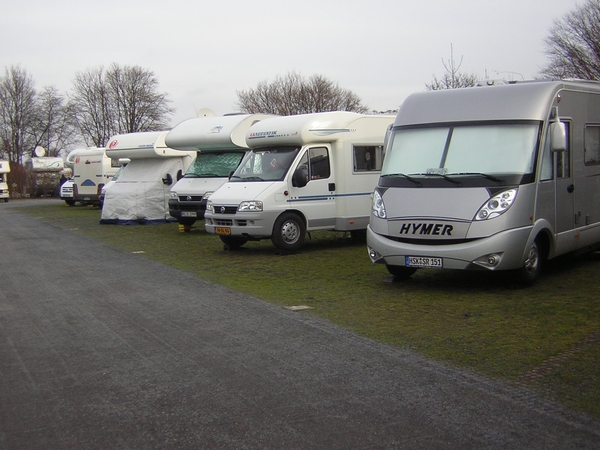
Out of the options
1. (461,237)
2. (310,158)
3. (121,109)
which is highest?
(121,109)

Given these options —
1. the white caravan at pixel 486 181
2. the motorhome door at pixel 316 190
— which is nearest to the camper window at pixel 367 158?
the motorhome door at pixel 316 190

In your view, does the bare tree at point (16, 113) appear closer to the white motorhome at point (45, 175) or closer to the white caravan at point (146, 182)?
the white motorhome at point (45, 175)

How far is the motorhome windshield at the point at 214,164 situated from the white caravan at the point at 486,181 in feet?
30.6

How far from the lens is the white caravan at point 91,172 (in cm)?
3502

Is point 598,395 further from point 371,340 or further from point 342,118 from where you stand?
point 342,118

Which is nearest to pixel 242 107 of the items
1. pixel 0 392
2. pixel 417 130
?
pixel 417 130

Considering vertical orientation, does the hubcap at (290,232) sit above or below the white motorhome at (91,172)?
below

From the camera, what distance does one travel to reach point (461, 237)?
964 cm

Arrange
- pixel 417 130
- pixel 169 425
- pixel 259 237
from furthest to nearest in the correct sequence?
1. pixel 259 237
2. pixel 417 130
3. pixel 169 425

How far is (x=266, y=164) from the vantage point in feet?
52.1

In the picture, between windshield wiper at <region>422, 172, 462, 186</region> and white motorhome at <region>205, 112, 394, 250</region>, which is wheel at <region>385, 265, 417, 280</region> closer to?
windshield wiper at <region>422, 172, 462, 186</region>

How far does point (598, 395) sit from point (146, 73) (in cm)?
6763

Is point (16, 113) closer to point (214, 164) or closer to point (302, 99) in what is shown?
point (302, 99)

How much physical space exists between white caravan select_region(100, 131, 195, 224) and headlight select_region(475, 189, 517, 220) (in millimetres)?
15735
